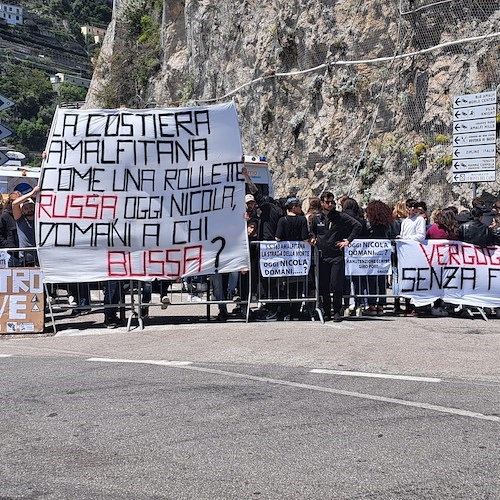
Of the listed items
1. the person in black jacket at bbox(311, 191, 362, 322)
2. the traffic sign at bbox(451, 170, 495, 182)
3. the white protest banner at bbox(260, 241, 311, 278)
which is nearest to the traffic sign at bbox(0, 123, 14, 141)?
the white protest banner at bbox(260, 241, 311, 278)

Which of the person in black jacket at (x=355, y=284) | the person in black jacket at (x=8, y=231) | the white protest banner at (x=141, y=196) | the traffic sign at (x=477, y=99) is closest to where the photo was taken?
the white protest banner at (x=141, y=196)

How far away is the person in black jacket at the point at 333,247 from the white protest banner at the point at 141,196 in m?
1.21

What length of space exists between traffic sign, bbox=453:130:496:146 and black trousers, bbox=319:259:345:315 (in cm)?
425

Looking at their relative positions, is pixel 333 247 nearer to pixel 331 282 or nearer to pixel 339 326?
pixel 331 282

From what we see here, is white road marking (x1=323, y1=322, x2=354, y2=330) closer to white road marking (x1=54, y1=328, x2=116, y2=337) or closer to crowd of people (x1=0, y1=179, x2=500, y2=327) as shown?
crowd of people (x1=0, y1=179, x2=500, y2=327)

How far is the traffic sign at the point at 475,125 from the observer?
15023 millimetres

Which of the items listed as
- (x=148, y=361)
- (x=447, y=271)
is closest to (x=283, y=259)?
(x=447, y=271)

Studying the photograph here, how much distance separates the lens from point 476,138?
1519 cm

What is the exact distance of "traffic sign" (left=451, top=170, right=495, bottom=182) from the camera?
1494 cm

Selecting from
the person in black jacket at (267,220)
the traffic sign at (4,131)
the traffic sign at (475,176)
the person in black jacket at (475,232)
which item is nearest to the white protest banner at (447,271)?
the person in black jacket at (475,232)

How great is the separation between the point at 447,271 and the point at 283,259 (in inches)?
105

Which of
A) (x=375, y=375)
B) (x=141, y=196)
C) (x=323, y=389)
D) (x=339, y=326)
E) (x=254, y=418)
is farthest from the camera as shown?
(x=141, y=196)

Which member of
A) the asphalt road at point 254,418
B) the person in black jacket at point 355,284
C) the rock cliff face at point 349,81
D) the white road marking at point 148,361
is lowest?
the asphalt road at point 254,418

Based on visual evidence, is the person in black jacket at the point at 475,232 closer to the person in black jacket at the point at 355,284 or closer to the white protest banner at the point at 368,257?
the white protest banner at the point at 368,257
